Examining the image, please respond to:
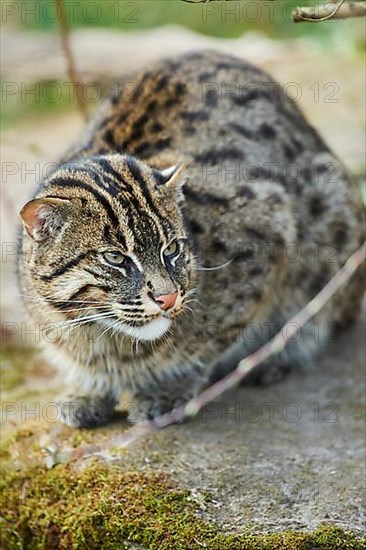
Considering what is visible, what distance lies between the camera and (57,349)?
523 cm

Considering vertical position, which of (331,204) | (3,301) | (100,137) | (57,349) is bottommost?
(3,301)

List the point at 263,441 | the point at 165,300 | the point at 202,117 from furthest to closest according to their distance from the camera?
the point at 202,117, the point at 263,441, the point at 165,300

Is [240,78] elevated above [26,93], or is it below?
above

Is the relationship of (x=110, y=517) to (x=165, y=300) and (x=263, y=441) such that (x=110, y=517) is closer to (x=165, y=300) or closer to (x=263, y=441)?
(x=263, y=441)

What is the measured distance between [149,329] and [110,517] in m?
0.86

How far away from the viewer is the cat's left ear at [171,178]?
4676 millimetres

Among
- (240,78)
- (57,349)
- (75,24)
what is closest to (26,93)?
(75,24)

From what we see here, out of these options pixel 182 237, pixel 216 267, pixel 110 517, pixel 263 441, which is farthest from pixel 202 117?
pixel 110 517

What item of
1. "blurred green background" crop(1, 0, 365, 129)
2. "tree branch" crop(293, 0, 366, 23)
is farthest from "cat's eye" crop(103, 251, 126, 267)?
"blurred green background" crop(1, 0, 365, 129)

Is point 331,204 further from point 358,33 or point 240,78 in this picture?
point 358,33

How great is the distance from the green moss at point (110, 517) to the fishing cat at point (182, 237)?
476 millimetres

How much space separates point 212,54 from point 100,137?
1045 mm

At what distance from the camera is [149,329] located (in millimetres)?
4488

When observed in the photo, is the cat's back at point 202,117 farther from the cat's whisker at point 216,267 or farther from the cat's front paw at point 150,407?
the cat's front paw at point 150,407
